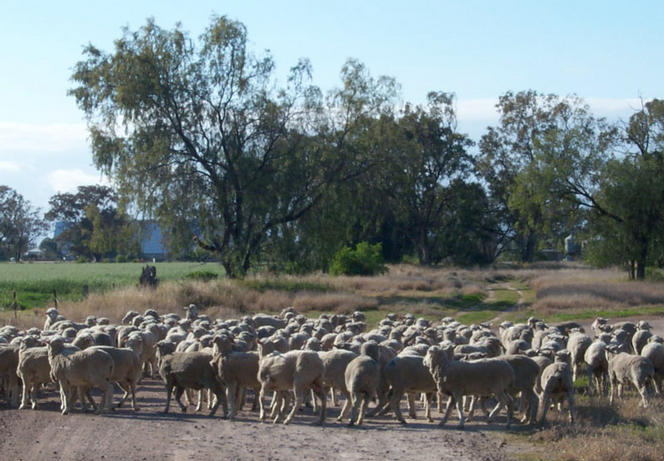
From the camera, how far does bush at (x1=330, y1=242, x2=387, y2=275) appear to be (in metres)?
52.3

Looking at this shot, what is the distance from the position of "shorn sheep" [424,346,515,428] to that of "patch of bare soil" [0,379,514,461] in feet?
1.76

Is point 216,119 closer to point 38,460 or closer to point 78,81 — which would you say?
point 78,81

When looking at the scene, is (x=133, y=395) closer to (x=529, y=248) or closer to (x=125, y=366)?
(x=125, y=366)

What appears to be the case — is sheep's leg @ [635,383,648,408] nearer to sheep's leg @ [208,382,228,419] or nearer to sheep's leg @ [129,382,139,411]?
sheep's leg @ [208,382,228,419]

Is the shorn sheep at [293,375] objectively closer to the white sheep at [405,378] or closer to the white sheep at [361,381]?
the white sheep at [361,381]

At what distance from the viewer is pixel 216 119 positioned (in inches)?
1651

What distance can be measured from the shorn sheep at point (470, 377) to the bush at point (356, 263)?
126ft

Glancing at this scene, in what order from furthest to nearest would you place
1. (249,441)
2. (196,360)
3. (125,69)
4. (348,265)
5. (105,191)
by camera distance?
(105,191), (348,265), (125,69), (196,360), (249,441)

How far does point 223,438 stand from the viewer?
1209 centimetres

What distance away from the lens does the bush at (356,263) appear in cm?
5234

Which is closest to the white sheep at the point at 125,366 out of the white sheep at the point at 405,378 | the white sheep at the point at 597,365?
the white sheep at the point at 405,378

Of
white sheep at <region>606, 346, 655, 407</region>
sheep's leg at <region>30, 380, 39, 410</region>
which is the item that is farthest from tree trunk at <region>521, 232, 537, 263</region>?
sheep's leg at <region>30, 380, 39, 410</region>

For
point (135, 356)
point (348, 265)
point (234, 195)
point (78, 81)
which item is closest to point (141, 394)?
point (135, 356)

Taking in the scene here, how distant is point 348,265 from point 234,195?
13.2m
